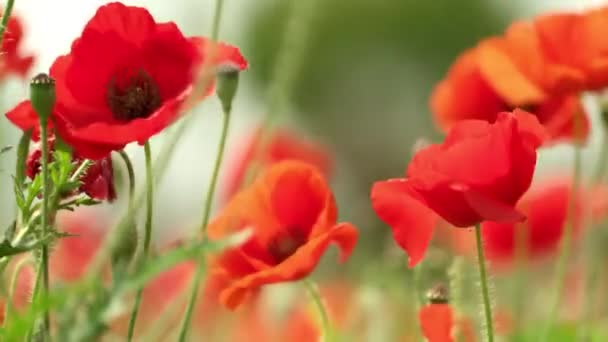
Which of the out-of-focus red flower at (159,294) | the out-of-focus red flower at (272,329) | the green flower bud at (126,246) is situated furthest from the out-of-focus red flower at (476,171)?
the out-of-focus red flower at (159,294)

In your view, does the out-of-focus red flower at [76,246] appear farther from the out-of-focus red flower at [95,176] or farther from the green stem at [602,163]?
the out-of-focus red flower at [95,176]

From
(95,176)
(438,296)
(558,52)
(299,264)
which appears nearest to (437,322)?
(438,296)

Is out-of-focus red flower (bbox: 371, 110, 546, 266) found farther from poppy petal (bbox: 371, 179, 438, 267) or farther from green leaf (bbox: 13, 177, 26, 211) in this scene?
green leaf (bbox: 13, 177, 26, 211)

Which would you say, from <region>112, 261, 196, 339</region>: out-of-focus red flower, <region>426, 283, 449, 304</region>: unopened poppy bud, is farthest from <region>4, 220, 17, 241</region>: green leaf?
<region>112, 261, 196, 339</region>: out-of-focus red flower

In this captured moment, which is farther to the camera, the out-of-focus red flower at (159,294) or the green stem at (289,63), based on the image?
the out-of-focus red flower at (159,294)

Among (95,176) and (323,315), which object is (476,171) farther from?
(95,176)

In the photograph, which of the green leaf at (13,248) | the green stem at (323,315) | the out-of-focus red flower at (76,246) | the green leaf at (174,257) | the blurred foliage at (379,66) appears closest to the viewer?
the green leaf at (174,257)
